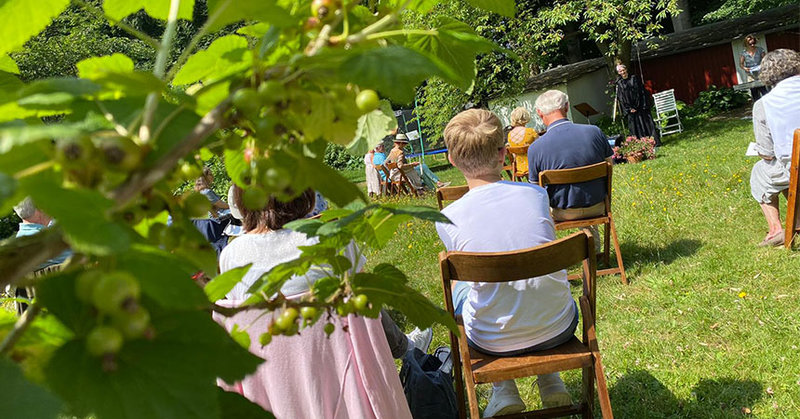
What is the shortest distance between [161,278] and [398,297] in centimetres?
39

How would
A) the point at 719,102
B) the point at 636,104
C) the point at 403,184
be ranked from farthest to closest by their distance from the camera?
the point at 719,102 → the point at 636,104 → the point at 403,184

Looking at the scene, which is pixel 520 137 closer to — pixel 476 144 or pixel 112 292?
pixel 476 144

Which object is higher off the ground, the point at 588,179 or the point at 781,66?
the point at 781,66

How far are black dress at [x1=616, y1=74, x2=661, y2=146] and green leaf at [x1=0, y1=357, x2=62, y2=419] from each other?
14.5 m

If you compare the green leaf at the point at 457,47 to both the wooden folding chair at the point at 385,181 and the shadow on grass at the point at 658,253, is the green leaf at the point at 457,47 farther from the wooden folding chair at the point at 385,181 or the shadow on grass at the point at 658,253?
the wooden folding chair at the point at 385,181

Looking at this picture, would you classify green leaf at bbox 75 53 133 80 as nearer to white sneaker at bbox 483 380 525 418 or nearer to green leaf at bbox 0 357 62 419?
green leaf at bbox 0 357 62 419

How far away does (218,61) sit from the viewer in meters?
0.57

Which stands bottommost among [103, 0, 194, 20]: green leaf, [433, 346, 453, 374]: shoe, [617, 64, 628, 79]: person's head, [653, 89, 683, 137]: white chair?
[653, 89, 683, 137]: white chair

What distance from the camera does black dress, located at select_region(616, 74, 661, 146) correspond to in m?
13.9

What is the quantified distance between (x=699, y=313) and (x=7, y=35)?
407 cm

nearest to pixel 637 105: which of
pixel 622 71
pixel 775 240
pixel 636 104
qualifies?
pixel 636 104

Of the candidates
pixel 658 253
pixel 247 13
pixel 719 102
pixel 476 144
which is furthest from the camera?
pixel 719 102

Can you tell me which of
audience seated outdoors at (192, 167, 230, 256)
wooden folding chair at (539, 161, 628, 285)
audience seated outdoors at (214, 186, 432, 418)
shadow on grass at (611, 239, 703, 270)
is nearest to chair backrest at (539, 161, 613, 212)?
wooden folding chair at (539, 161, 628, 285)

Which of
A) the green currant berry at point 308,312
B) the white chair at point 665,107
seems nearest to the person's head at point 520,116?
the green currant berry at point 308,312
